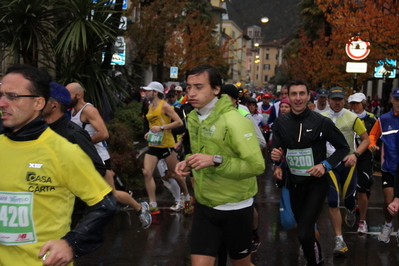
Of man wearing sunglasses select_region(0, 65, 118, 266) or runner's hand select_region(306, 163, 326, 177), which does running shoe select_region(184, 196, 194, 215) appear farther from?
man wearing sunglasses select_region(0, 65, 118, 266)

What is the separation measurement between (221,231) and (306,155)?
1517mm

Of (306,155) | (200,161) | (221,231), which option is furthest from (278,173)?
(200,161)

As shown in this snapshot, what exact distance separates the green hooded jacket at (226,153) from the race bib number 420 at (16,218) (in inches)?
62.0

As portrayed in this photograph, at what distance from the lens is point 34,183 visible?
7.68 ft

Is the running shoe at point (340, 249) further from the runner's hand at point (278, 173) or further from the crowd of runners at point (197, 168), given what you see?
the runner's hand at point (278, 173)

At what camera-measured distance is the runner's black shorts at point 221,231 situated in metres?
3.77

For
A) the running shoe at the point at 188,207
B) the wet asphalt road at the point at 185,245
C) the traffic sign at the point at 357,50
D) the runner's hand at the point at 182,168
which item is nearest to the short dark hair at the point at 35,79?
the runner's hand at the point at 182,168

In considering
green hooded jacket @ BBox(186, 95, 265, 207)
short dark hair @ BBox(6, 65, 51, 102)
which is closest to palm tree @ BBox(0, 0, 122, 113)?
green hooded jacket @ BBox(186, 95, 265, 207)

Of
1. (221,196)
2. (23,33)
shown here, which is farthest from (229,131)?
(23,33)

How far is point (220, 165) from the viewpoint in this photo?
11.7ft

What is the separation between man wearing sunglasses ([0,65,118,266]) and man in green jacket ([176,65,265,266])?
1303 millimetres

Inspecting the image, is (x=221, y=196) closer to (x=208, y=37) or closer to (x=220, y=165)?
(x=220, y=165)

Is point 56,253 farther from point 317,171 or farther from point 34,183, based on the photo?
point 317,171

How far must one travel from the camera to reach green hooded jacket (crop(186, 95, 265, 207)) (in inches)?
140
